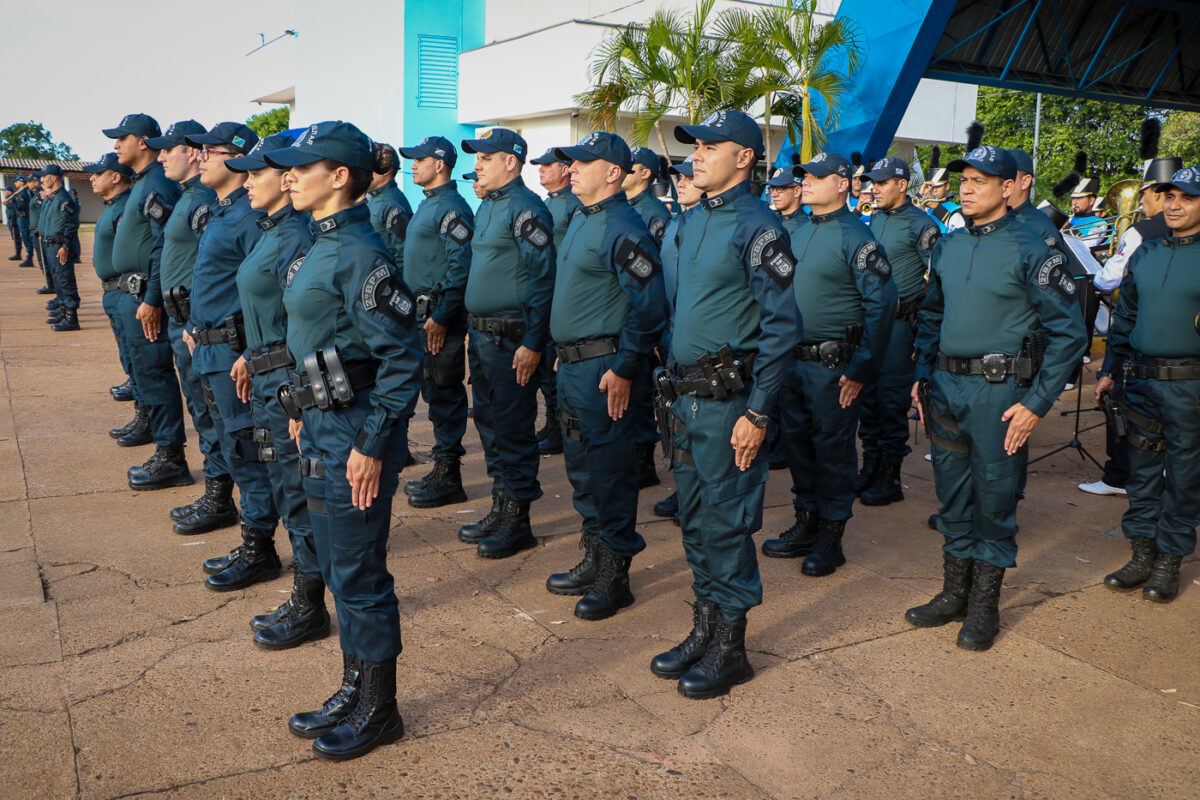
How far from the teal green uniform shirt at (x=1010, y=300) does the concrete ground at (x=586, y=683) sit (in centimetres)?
123

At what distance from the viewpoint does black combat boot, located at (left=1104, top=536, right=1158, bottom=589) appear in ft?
16.1

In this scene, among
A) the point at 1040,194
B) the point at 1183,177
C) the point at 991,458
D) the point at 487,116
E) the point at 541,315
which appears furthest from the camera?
the point at 1040,194

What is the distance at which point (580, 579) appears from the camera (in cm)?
480

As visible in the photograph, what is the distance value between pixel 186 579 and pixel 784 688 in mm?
3042

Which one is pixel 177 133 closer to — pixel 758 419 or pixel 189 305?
pixel 189 305

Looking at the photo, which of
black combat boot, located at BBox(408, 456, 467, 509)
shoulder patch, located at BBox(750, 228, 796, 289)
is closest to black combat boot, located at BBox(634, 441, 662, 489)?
black combat boot, located at BBox(408, 456, 467, 509)

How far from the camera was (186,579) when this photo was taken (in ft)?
16.1

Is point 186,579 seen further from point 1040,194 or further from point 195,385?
point 1040,194

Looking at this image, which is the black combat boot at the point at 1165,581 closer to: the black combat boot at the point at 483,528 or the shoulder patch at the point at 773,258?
the shoulder patch at the point at 773,258

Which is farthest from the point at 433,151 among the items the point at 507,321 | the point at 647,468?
the point at 647,468

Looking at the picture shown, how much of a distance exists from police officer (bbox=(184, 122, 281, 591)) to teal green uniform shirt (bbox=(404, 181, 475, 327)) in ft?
4.55

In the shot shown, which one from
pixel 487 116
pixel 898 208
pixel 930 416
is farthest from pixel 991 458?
pixel 487 116

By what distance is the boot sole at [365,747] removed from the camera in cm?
323

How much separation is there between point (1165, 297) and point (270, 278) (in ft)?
14.0
